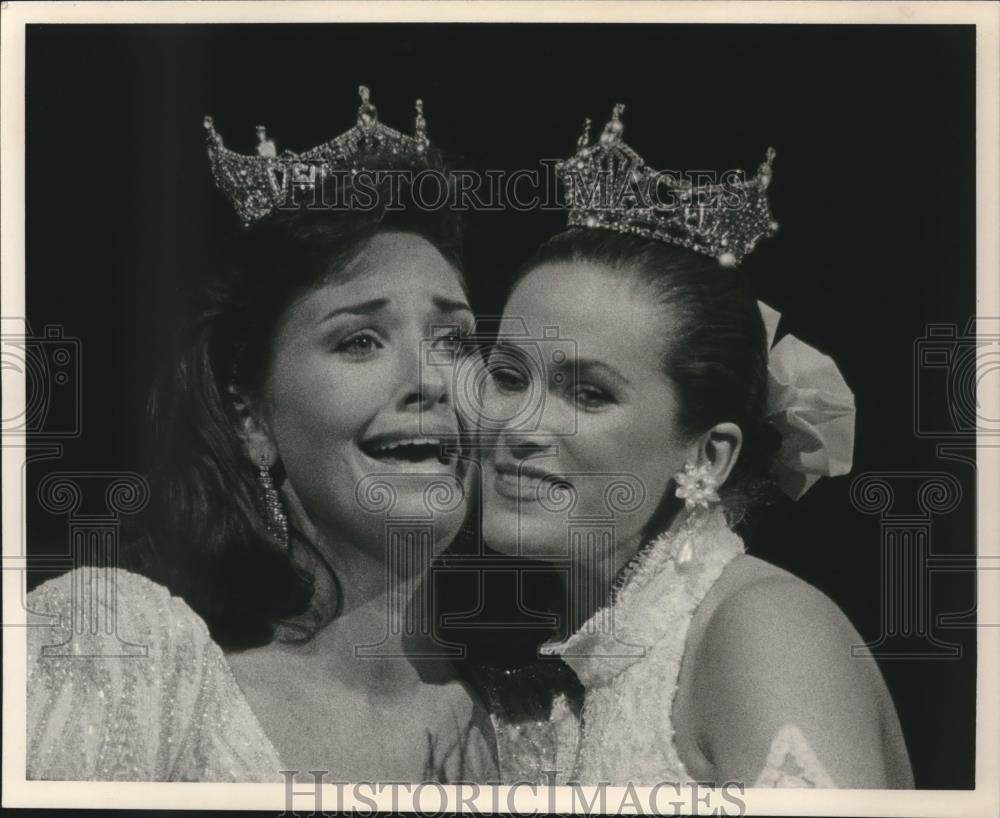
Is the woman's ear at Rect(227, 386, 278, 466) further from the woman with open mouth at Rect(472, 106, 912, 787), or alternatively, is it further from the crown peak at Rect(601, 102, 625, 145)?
the crown peak at Rect(601, 102, 625, 145)

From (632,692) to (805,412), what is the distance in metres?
0.63

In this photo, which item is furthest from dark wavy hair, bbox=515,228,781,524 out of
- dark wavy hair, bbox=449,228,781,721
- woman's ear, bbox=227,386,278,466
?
woman's ear, bbox=227,386,278,466

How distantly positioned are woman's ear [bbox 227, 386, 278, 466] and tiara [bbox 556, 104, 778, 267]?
72 cm

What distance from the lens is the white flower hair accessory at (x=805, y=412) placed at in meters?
2.24

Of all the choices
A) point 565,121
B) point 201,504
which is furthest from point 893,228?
point 201,504

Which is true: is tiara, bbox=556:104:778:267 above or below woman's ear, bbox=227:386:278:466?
above

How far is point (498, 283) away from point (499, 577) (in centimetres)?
58

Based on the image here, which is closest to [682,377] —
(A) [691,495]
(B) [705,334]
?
(B) [705,334]

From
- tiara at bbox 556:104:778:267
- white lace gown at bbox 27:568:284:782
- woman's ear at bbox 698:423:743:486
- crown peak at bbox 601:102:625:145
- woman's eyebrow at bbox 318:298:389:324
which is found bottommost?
white lace gown at bbox 27:568:284:782

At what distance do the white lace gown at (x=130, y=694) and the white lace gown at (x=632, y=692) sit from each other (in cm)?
54

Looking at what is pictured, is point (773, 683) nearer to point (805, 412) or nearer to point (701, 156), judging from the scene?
point (805, 412)

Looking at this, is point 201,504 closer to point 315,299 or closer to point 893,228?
point 315,299

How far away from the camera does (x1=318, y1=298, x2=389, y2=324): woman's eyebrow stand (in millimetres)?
2227

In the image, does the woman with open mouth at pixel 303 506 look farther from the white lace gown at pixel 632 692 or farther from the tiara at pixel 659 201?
the tiara at pixel 659 201
